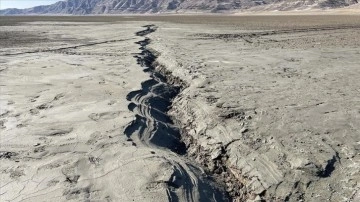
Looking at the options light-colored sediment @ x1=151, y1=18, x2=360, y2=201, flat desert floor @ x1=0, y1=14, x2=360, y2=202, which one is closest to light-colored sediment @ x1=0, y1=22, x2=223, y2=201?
flat desert floor @ x1=0, y1=14, x2=360, y2=202

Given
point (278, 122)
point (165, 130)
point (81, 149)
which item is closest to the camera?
point (81, 149)

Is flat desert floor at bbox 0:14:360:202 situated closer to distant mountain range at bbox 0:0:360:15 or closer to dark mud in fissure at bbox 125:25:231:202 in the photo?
dark mud in fissure at bbox 125:25:231:202

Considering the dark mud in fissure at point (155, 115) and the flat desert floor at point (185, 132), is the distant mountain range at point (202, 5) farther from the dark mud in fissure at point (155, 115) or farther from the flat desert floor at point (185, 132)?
the dark mud in fissure at point (155, 115)

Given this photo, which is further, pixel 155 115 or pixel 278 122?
pixel 155 115

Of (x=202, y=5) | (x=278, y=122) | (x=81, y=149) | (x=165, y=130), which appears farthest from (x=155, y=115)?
(x=202, y=5)

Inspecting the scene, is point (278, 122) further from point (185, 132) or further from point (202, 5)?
point (202, 5)

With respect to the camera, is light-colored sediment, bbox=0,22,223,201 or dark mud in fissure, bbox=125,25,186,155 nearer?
light-colored sediment, bbox=0,22,223,201

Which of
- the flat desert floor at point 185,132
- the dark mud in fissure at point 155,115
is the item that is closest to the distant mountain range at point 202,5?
the flat desert floor at point 185,132
